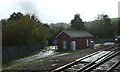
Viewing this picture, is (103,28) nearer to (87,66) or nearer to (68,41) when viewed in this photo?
(68,41)

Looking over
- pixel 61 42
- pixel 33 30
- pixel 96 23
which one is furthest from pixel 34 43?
pixel 96 23

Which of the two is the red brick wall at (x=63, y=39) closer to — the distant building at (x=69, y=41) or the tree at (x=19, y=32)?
the distant building at (x=69, y=41)

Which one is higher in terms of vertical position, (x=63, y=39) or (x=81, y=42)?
(x=63, y=39)

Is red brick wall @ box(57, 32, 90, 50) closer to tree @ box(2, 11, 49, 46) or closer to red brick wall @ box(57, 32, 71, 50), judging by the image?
red brick wall @ box(57, 32, 71, 50)

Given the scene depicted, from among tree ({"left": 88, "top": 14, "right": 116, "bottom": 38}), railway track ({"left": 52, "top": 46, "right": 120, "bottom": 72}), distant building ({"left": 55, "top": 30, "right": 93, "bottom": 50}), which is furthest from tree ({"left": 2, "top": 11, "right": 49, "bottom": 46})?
tree ({"left": 88, "top": 14, "right": 116, "bottom": 38})

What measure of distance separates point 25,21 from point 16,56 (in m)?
6.09

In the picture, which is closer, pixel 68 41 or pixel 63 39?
pixel 68 41

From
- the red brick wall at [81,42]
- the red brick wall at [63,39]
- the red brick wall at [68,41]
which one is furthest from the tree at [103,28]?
the red brick wall at [63,39]

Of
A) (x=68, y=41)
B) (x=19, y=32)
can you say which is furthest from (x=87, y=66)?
(x=68, y=41)

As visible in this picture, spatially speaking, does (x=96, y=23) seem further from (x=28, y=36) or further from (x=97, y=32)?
(x=28, y=36)

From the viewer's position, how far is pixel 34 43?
93.1ft

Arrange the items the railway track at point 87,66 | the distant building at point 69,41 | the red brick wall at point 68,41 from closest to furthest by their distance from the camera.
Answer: the railway track at point 87,66
the distant building at point 69,41
the red brick wall at point 68,41

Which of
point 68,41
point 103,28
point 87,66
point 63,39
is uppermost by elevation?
point 103,28

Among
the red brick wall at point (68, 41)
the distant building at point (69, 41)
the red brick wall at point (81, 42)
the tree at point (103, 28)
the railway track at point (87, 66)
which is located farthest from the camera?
the tree at point (103, 28)
